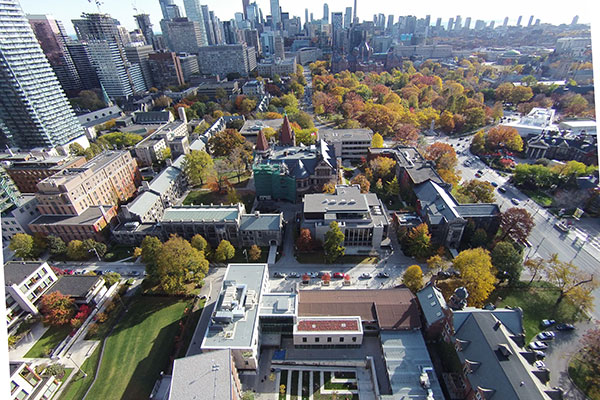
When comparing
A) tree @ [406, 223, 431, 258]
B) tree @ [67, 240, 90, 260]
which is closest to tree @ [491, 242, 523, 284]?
tree @ [406, 223, 431, 258]

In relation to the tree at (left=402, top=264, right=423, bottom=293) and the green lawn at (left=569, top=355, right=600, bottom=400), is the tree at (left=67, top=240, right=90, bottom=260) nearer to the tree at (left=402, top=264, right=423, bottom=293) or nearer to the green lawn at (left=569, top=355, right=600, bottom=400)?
the tree at (left=402, top=264, right=423, bottom=293)

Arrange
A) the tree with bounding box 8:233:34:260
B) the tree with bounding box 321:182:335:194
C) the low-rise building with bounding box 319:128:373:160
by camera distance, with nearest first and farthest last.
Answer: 1. the tree with bounding box 8:233:34:260
2. the tree with bounding box 321:182:335:194
3. the low-rise building with bounding box 319:128:373:160

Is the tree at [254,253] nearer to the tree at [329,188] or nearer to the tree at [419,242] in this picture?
the tree at [329,188]

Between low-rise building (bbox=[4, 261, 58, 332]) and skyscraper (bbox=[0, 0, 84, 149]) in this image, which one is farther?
skyscraper (bbox=[0, 0, 84, 149])

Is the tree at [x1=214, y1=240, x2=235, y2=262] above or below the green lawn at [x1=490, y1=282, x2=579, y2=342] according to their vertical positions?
above

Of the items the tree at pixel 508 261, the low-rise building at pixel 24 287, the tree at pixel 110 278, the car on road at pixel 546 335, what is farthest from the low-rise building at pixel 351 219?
the low-rise building at pixel 24 287

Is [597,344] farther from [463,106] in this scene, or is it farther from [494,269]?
[463,106]

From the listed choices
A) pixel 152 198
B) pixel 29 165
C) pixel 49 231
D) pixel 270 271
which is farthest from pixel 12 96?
pixel 270 271

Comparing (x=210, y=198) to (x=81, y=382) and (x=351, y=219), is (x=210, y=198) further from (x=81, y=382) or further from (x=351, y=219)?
(x=81, y=382)
